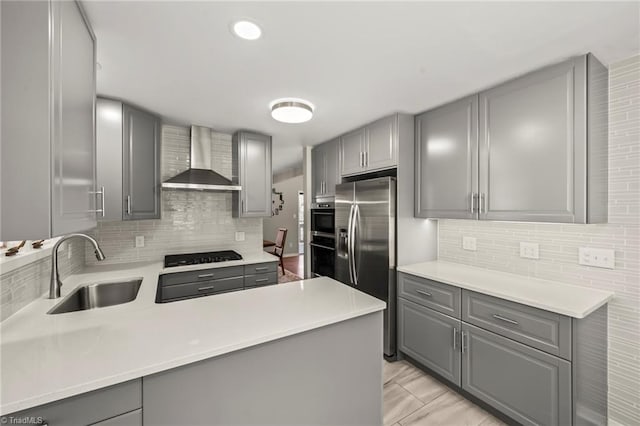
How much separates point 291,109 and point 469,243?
6.57 feet

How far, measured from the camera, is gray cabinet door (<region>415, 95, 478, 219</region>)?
7.13 ft

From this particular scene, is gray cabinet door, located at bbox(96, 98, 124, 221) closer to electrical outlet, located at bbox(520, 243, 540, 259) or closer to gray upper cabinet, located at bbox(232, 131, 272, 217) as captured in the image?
gray upper cabinet, located at bbox(232, 131, 272, 217)

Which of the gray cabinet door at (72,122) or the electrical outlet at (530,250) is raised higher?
the gray cabinet door at (72,122)

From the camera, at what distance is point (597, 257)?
1778mm

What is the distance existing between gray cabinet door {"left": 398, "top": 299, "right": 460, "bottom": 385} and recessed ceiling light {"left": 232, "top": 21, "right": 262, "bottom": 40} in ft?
7.51

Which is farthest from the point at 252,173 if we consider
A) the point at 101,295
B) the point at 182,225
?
the point at 101,295

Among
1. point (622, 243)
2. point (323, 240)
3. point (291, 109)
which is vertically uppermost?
point (291, 109)

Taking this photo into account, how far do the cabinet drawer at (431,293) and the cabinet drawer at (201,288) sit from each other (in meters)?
1.60

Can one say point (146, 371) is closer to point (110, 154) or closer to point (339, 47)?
point (339, 47)

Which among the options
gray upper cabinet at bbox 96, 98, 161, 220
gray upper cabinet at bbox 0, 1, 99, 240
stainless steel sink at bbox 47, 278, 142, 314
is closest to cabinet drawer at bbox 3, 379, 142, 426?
gray upper cabinet at bbox 0, 1, 99, 240

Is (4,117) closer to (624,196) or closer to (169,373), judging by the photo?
(169,373)

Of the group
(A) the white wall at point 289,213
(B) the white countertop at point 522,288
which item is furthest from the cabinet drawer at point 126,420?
(A) the white wall at point 289,213

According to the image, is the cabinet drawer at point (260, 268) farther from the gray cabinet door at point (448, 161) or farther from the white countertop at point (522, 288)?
the gray cabinet door at point (448, 161)

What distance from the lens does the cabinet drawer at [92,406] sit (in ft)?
2.65
